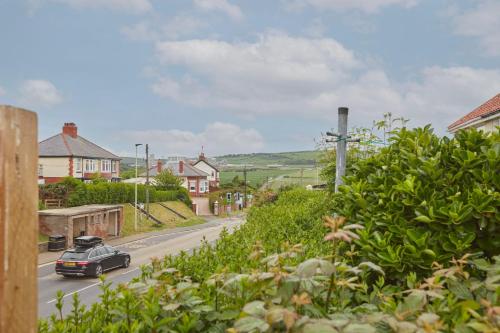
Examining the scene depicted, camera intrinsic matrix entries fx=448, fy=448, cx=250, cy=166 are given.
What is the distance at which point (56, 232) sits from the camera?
105ft

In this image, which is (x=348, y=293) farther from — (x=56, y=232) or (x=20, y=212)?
(x=56, y=232)

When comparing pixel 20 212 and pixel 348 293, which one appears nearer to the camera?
pixel 20 212

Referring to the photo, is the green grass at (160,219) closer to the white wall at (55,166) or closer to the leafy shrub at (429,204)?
the white wall at (55,166)

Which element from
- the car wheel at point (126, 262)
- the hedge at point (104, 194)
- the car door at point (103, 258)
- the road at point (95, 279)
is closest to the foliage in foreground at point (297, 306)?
the road at point (95, 279)

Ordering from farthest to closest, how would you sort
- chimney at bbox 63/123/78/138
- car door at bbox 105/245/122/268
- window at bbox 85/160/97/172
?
window at bbox 85/160/97/172, chimney at bbox 63/123/78/138, car door at bbox 105/245/122/268

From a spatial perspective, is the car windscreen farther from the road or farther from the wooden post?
the wooden post

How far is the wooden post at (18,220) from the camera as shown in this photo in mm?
1637

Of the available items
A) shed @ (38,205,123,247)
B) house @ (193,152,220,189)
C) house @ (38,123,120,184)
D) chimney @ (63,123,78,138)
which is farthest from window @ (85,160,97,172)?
house @ (193,152,220,189)

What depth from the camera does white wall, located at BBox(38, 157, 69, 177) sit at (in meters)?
54.6

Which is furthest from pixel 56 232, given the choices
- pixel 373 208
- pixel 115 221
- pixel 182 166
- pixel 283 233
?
pixel 182 166

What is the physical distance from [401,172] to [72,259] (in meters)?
21.8

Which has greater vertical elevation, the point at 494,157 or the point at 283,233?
the point at 494,157

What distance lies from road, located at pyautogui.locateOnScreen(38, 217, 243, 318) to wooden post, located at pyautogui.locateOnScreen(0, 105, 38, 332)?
228 inches

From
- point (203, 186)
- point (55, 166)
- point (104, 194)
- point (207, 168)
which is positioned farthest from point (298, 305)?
point (207, 168)
